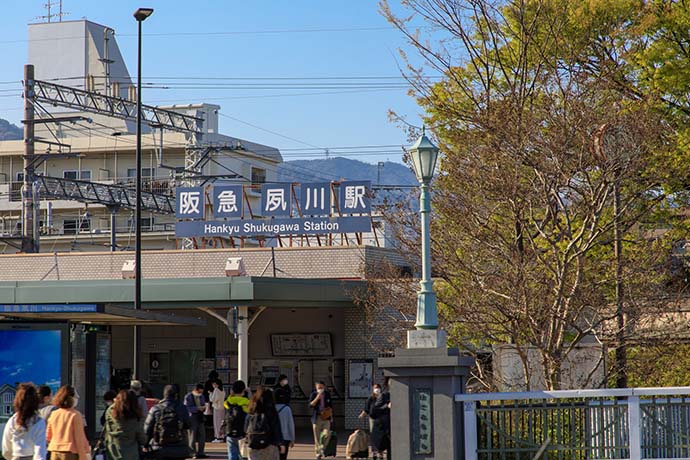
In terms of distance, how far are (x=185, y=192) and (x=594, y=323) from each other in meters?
22.1

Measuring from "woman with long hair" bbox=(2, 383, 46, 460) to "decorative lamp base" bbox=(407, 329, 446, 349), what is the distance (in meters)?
4.69

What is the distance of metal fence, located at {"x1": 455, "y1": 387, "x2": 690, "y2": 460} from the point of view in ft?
47.0

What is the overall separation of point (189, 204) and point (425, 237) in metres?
24.2

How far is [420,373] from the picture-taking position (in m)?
14.7

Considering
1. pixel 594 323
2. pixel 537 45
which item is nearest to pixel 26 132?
pixel 537 45

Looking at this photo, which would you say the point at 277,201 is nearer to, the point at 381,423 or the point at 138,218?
the point at 138,218

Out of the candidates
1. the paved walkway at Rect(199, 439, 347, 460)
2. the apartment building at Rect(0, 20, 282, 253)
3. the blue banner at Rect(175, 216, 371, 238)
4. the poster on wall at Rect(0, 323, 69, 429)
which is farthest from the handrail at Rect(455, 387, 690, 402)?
the apartment building at Rect(0, 20, 282, 253)

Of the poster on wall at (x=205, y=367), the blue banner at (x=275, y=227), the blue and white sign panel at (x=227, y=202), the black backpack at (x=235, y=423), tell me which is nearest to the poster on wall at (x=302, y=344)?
the poster on wall at (x=205, y=367)

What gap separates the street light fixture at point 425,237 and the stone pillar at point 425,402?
1.17ft

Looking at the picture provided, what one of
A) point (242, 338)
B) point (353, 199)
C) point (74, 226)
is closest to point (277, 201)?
point (353, 199)

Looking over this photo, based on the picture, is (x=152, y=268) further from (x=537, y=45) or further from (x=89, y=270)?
(x=537, y=45)

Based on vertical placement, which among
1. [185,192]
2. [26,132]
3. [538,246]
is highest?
[26,132]

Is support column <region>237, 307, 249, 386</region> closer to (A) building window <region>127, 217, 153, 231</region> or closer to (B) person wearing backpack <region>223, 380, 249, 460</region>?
(B) person wearing backpack <region>223, 380, 249, 460</region>

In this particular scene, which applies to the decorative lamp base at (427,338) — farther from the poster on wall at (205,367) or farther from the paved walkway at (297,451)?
the poster on wall at (205,367)
